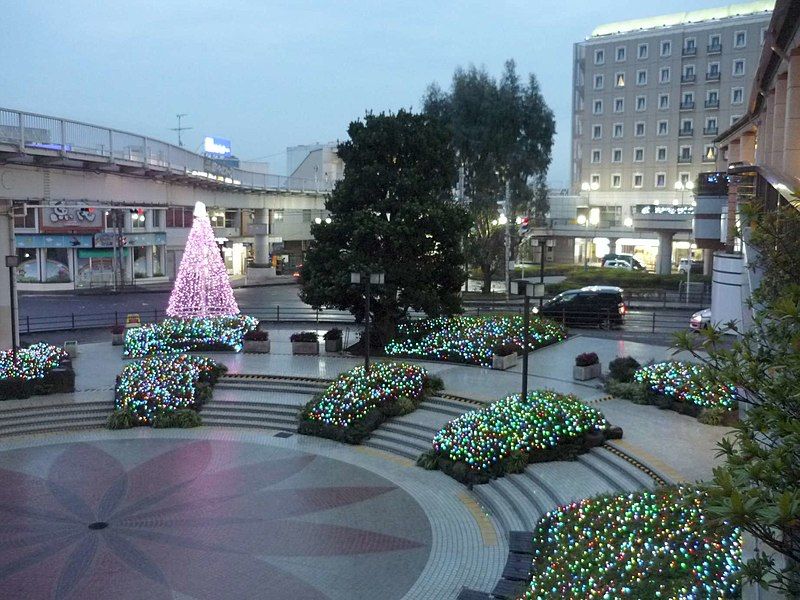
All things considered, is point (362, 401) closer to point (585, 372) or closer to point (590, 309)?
point (585, 372)

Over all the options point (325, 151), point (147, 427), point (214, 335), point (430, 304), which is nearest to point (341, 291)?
point (430, 304)

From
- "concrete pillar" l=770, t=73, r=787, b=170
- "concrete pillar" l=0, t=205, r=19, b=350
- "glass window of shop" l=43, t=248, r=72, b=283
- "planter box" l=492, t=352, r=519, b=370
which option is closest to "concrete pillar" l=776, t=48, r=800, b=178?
"concrete pillar" l=770, t=73, r=787, b=170

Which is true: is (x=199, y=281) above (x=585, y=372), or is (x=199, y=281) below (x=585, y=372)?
above

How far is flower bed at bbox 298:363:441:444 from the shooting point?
17891 mm

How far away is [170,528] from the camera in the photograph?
1305 centimetres

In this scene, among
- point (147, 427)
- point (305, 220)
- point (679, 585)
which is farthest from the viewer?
point (305, 220)

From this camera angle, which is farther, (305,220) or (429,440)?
(305,220)

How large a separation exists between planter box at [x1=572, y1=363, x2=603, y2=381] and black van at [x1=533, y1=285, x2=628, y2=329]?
28.8ft

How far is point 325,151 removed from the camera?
7656 centimetres

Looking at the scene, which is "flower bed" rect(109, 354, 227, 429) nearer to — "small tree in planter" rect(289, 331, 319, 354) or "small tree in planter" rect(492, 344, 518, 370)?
"small tree in planter" rect(289, 331, 319, 354)

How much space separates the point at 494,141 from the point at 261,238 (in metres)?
22.9

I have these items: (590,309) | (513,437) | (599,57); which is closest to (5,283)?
(513,437)

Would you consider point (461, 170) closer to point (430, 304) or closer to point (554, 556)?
point (430, 304)

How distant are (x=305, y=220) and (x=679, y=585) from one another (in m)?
63.9
